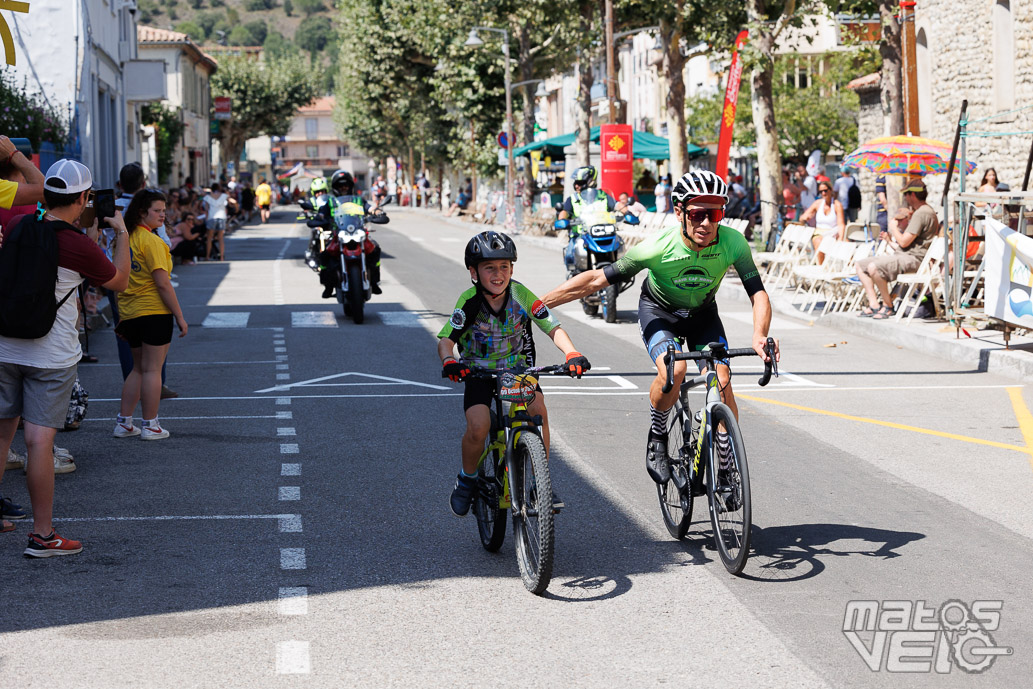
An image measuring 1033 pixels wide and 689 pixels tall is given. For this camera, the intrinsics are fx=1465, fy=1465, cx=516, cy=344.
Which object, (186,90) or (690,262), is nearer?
(690,262)

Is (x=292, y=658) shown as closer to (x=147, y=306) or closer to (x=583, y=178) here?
(x=147, y=306)

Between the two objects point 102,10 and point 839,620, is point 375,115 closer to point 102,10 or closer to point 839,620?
point 102,10

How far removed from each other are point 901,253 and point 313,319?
7.29m

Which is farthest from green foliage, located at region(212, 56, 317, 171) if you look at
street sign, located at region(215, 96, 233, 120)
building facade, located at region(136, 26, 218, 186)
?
building facade, located at region(136, 26, 218, 186)

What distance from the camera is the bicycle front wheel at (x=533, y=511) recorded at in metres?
5.93

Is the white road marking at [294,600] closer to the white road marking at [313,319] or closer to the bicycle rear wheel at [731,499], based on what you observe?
the bicycle rear wheel at [731,499]

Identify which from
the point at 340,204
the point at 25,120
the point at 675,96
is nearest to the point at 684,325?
the point at 340,204

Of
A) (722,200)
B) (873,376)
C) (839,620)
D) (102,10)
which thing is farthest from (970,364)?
(102,10)

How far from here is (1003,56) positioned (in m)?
27.7

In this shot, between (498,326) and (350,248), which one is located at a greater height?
(350,248)

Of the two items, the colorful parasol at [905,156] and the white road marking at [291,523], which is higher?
the colorful parasol at [905,156]

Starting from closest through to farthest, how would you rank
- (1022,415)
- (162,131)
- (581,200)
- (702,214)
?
(702,214), (1022,415), (581,200), (162,131)

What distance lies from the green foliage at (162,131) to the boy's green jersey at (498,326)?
→ 48.3m

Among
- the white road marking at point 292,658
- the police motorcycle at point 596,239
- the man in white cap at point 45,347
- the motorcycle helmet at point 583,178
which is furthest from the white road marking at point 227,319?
the white road marking at point 292,658
